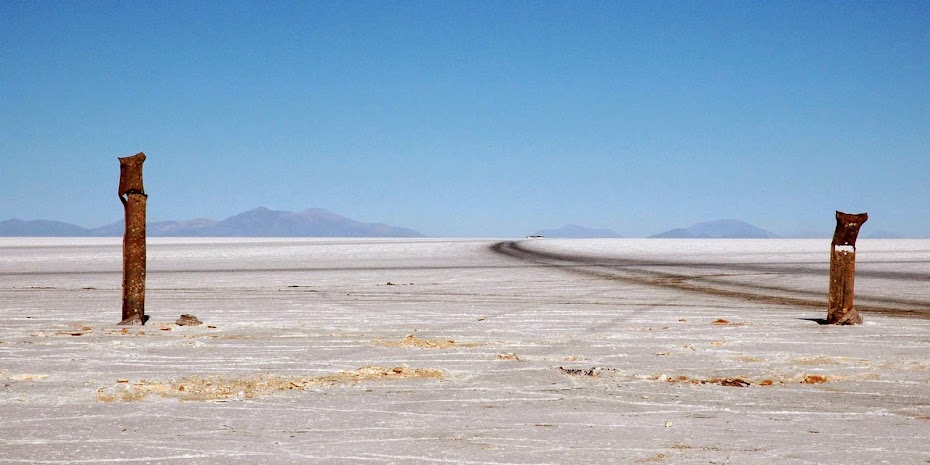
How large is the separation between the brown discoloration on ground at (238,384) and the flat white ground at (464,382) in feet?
0.10

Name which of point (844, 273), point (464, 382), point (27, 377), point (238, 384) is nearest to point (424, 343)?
point (464, 382)

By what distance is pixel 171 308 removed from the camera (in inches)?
519

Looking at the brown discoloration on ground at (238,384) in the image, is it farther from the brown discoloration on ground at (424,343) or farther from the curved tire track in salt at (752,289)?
the curved tire track in salt at (752,289)

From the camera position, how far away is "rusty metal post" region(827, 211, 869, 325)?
10.8 m

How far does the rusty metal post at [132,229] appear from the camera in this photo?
10633 millimetres

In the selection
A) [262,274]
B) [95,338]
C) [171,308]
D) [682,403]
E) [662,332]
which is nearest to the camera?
[682,403]

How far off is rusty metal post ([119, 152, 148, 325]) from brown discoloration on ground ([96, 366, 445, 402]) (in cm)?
409

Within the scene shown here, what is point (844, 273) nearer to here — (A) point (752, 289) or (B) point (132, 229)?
(A) point (752, 289)

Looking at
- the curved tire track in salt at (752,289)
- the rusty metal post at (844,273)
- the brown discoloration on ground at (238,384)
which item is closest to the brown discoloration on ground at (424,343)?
the brown discoloration on ground at (238,384)

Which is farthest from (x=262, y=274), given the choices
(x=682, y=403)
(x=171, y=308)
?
(x=682, y=403)

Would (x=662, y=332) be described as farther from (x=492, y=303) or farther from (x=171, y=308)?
(x=171, y=308)

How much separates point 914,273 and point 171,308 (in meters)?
18.9

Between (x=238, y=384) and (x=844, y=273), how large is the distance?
752 centimetres

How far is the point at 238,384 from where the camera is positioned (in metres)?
6.64
